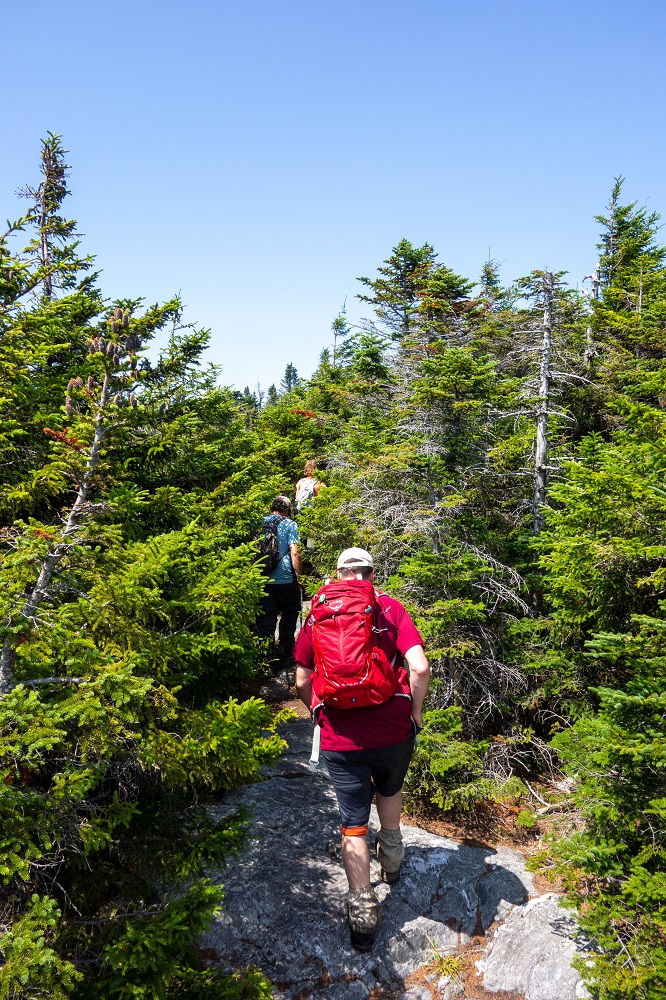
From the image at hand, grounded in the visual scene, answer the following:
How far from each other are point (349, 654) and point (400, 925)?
2643 millimetres

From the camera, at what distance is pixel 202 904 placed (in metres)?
3.34

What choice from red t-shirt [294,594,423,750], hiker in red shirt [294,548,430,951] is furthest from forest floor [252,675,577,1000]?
red t-shirt [294,594,423,750]

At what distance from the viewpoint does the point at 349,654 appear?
12.0ft

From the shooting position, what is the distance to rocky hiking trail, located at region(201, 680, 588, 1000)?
13.2 ft

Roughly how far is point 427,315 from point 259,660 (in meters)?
11.0

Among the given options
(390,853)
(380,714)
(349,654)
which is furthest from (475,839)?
(349,654)

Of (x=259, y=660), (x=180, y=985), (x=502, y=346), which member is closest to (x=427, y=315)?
(x=502, y=346)

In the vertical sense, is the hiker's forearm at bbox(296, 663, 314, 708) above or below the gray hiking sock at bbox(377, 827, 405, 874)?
above

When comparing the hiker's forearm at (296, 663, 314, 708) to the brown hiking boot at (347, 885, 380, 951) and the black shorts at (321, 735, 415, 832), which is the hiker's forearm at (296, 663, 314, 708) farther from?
the brown hiking boot at (347, 885, 380, 951)

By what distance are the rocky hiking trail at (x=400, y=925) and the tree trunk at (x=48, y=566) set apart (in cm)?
227

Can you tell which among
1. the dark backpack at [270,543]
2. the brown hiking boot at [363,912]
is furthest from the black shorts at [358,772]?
the dark backpack at [270,543]

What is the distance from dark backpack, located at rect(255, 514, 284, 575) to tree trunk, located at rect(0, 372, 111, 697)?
3936mm

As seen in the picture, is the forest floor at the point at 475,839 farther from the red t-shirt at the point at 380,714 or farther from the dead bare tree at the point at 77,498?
the dead bare tree at the point at 77,498

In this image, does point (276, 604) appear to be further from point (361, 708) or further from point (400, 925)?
point (400, 925)
